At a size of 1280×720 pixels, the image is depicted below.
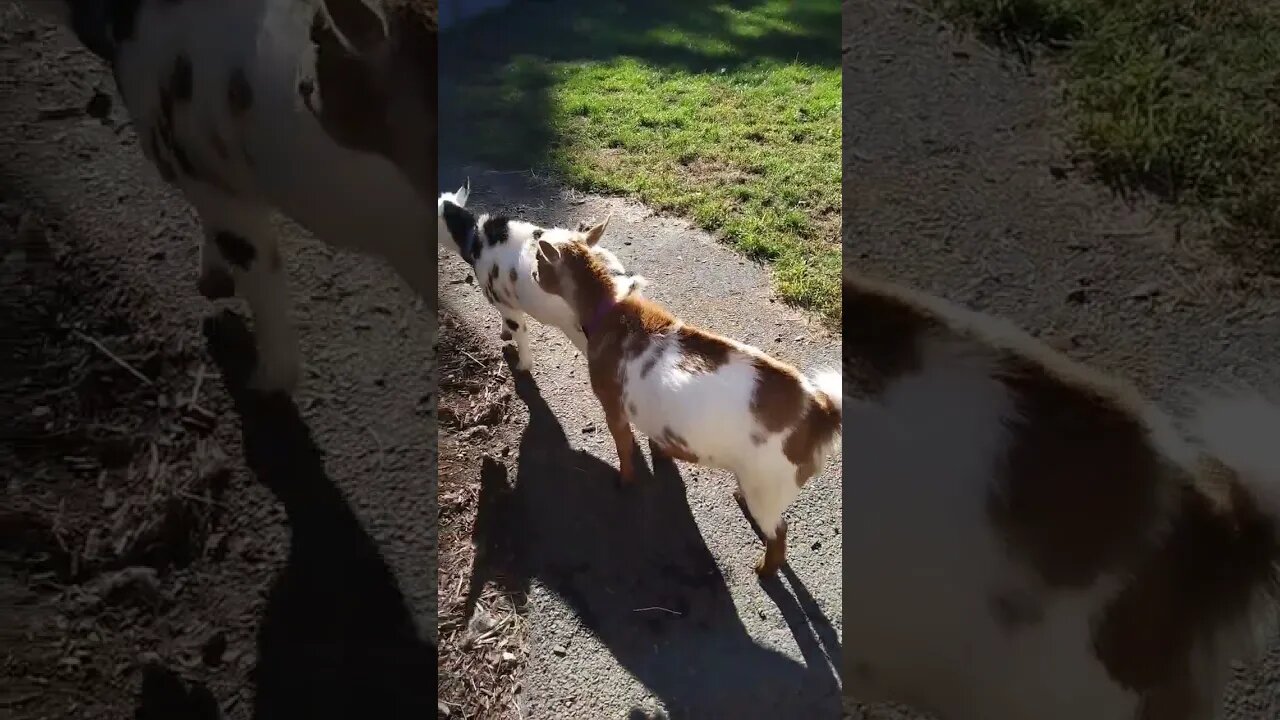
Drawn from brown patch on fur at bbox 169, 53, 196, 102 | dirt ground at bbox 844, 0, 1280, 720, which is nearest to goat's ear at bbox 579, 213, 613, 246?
dirt ground at bbox 844, 0, 1280, 720

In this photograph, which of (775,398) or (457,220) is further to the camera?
(457,220)

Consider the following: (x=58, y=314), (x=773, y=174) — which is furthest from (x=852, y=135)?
(x=58, y=314)

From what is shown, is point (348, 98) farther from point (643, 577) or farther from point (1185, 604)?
point (1185, 604)

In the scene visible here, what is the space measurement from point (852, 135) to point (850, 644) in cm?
91

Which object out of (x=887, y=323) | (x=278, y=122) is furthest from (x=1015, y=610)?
(x=278, y=122)

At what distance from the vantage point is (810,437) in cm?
151

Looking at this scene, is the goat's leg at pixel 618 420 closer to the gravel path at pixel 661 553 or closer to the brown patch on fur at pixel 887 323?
the gravel path at pixel 661 553

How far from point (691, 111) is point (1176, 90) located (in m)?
0.87

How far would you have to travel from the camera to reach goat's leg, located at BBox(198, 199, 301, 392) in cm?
163

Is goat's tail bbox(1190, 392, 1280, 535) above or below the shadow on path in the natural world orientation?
below

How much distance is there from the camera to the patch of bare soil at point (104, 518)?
1.59 meters

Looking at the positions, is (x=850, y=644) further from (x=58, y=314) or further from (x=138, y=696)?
(x=58, y=314)

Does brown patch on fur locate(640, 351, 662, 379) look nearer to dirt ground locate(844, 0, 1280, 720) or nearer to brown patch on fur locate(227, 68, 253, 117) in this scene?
dirt ground locate(844, 0, 1280, 720)

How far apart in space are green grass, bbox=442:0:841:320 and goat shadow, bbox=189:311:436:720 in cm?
71
